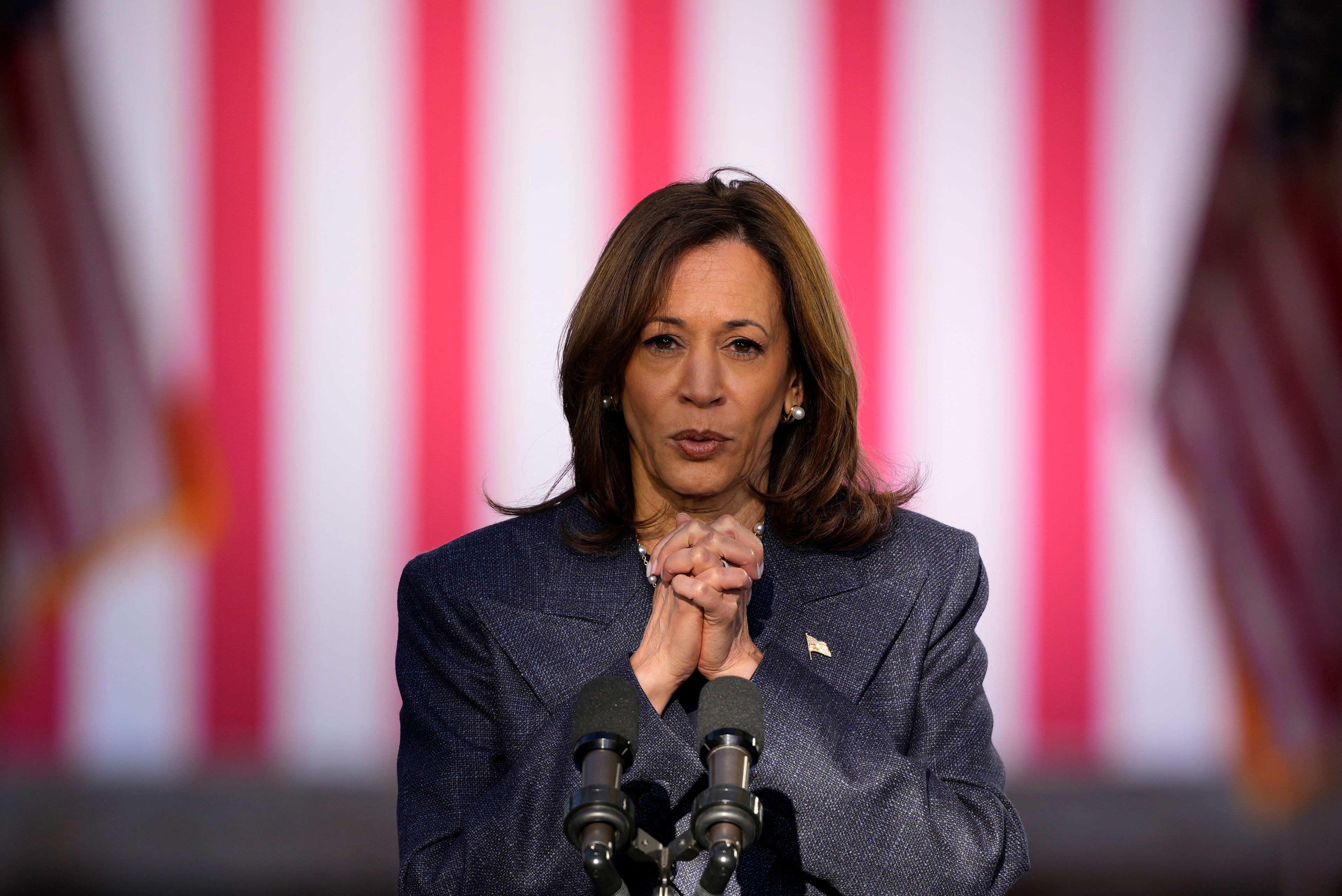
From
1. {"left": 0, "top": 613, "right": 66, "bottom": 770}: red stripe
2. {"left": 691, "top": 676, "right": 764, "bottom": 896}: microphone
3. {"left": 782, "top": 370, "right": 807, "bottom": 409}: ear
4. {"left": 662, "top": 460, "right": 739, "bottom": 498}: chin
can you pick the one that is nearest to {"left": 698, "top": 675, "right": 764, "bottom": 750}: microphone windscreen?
{"left": 691, "top": 676, "right": 764, "bottom": 896}: microphone

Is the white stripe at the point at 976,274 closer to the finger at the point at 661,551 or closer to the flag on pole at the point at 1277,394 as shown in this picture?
the flag on pole at the point at 1277,394

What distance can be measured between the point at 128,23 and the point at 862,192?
2.00m

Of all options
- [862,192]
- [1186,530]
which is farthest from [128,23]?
[1186,530]

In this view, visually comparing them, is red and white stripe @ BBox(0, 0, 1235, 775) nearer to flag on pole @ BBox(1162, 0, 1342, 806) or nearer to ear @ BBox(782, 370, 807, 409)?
flag on pole @ BBox(1162, 0, 1342, 806)

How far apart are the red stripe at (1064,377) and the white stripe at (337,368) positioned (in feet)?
5.64

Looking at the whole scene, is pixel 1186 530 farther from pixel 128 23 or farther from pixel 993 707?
pixel 128 23

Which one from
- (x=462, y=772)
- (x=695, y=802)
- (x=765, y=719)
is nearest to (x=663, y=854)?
(x=695, y=802)

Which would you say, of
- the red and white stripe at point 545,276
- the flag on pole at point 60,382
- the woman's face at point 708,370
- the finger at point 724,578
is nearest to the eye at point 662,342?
the woman's face at point 708,370

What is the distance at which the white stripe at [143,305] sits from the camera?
11.7 ft

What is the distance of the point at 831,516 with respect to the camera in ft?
5.34

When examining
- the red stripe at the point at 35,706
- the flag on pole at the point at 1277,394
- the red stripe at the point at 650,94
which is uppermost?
the red stripe at the point at 650,94

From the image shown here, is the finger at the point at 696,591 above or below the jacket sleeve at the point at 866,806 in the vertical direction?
above

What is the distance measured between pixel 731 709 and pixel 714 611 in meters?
0.26

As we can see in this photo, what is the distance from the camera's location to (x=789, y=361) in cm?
161
